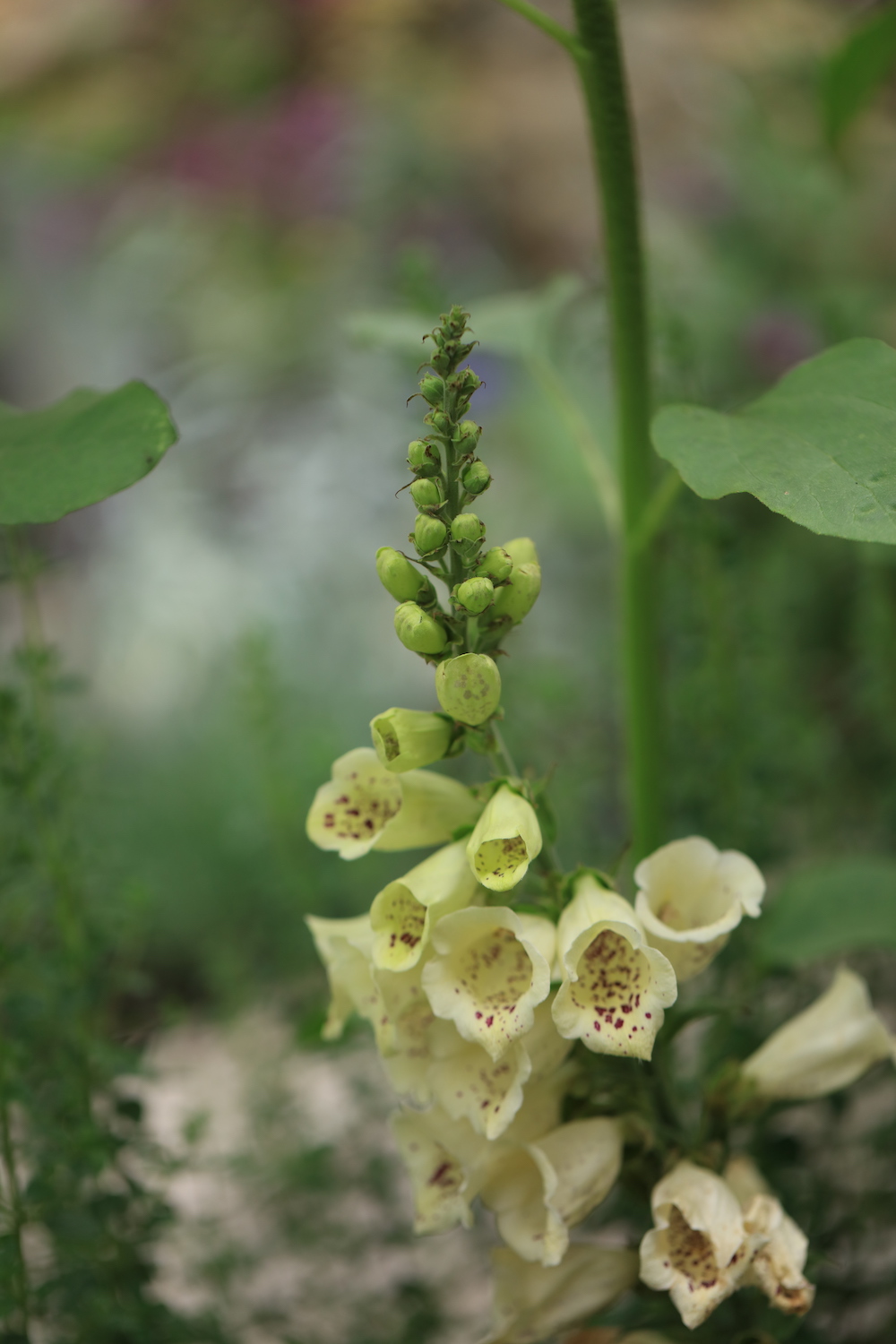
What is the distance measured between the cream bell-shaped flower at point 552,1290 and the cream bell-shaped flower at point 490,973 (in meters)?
0.13

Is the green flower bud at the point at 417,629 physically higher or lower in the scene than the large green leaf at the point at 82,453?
lower

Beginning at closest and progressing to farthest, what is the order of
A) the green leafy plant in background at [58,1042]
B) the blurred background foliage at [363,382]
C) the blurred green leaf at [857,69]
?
the green leafy plant in background at [58,1042]
the blurred green leaf at [857,69]
the blurred background foliage at [363,382]

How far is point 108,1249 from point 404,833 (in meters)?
0.30

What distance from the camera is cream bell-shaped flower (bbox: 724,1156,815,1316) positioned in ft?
1.40

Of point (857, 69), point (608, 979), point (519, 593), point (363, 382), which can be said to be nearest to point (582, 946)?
point (608, 979)

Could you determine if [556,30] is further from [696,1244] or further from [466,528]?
[696,1244]

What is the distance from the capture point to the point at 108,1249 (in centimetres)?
58

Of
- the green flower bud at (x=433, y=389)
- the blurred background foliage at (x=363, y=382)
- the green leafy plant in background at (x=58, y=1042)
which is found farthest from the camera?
the blurred background foliage at (x=363, y=382)

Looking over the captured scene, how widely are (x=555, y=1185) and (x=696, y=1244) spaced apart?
7 centimetres

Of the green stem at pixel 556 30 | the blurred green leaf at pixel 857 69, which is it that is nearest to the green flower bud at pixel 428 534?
the green stem at pixel 556 30

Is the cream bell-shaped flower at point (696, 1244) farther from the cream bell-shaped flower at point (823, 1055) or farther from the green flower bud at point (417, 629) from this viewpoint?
the green flower bud at point (417, 629)

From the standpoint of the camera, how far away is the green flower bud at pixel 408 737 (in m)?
0.41

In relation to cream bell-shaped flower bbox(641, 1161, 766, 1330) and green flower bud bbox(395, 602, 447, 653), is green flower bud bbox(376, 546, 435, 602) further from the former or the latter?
cream bell-shaped flower bbox(641, 1161, 766, 1330)

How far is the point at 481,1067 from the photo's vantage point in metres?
0.43
